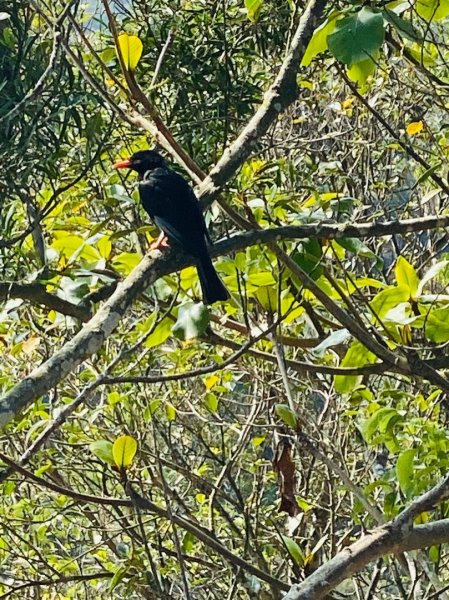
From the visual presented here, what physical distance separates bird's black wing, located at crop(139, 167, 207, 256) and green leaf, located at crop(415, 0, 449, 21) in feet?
2.17

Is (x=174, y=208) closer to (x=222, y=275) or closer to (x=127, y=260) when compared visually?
(x=222, y=275)

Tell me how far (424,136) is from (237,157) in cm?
192

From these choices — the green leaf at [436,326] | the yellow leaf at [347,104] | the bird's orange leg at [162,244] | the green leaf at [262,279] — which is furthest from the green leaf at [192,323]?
the yellow leaf at [347,104]

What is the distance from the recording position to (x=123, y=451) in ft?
6.51

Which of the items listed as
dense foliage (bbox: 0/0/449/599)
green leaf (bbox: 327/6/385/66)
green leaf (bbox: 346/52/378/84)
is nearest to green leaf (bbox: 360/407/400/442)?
dense foliage (bbox: 0/0/449/599)

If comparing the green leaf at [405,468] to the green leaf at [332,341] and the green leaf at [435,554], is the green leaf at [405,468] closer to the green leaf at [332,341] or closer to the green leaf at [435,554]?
the green leaf at [332,341]

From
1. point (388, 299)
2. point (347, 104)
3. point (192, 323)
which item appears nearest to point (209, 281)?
point (192, 323)

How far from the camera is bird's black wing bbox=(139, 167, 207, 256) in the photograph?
1.99 meters

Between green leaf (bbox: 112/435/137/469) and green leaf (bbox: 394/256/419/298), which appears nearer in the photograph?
green leaf (bbox: 394/256/419/298)

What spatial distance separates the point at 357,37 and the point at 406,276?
69 cm

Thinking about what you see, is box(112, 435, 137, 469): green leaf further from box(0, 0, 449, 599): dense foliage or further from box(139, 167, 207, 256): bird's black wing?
box(139, 167, 207, 256): bird's black wing

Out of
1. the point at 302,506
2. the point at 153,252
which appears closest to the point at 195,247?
the point at 153,252

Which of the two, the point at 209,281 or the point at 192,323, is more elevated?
the point at 209,281

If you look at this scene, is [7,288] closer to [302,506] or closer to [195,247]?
[195,247]
